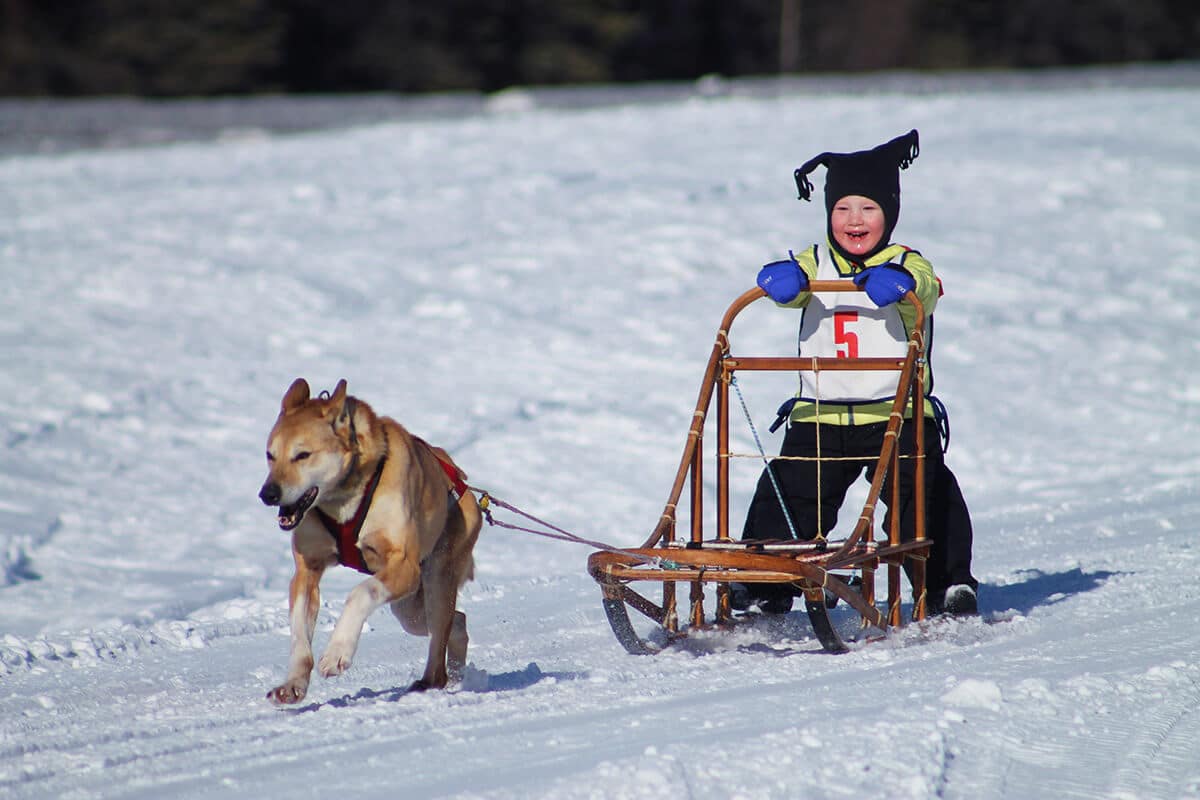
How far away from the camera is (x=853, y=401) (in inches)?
202

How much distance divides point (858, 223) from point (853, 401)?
619mm

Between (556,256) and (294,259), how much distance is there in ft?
7.02

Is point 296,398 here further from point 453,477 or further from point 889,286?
point 889,286

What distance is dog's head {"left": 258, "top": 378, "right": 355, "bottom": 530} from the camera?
395 cm

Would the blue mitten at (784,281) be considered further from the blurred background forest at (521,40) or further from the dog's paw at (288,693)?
→ the blurred background forest at (521,40)

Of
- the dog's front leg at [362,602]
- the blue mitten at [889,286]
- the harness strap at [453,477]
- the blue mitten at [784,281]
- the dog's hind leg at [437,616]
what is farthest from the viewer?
the blue mitten at [784,281]

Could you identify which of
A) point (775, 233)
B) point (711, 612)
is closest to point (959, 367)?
point (775, 233)

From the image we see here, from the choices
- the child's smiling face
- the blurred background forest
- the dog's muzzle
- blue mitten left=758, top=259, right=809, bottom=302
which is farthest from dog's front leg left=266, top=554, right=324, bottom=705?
the blurred background forest

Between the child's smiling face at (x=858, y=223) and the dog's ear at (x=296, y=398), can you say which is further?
the child's smiling face at (x=858, y=223)

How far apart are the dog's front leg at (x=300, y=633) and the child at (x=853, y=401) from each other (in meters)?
1.67

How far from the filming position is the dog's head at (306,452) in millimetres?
3953

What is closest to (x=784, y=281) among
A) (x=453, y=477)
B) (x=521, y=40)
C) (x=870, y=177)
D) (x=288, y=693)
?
(x=870, y=177)

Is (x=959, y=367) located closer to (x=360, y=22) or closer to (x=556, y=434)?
(x=556, y=434)

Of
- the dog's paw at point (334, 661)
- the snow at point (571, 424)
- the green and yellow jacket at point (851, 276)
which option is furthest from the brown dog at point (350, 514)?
the green and yellow jacket at point (851, 276)
